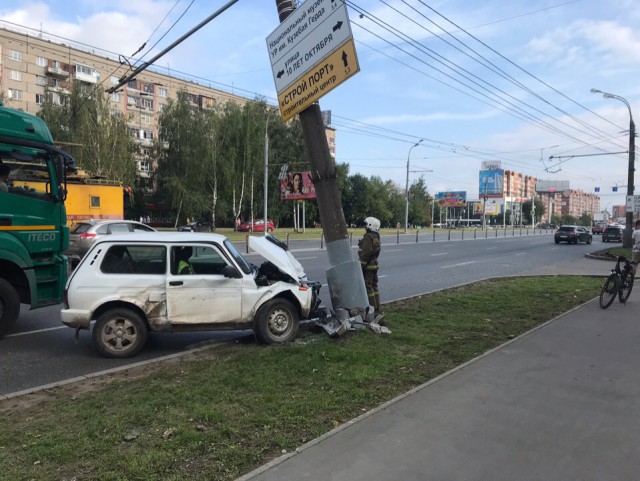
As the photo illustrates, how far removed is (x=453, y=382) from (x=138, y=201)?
5385 centimetres

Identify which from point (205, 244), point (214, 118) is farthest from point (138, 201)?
point (205, 244)

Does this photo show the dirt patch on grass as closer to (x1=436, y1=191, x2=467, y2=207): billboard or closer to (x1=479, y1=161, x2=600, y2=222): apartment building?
(x1=479, y1=161, x2=600, y2=222): apartment building

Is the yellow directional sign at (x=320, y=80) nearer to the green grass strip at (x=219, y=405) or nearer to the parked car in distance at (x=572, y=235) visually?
the green grass strip at (x=219, y=405)

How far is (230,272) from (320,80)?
268 cm

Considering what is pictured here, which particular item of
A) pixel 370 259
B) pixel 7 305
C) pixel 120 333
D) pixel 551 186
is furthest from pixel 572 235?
pixel 551 186

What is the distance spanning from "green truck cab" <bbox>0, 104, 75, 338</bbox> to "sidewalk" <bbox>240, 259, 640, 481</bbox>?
5.57m

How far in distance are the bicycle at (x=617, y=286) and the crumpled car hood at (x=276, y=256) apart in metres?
6.22

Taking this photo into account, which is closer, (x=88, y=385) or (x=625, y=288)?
(x=88, y=385)

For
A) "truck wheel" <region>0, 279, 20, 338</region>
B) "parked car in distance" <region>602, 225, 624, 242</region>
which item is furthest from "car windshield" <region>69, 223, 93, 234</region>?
"parked car in distance" <region>602, 225, 624, 242</region>

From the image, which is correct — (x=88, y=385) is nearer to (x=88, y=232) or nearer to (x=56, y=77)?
(x=88, y=232)

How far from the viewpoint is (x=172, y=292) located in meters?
5.93

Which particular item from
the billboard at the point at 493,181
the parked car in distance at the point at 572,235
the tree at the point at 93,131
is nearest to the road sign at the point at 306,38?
the parked car in distance at the point at 572,235

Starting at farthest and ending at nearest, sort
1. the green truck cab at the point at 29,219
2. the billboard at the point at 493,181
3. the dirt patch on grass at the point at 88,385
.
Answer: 1. the billboard at the point at 493,181
2. the green truck cab at the point at 29,219
3. the dirt patch on grass at the point at 88,385

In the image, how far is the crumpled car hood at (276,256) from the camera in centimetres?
633
